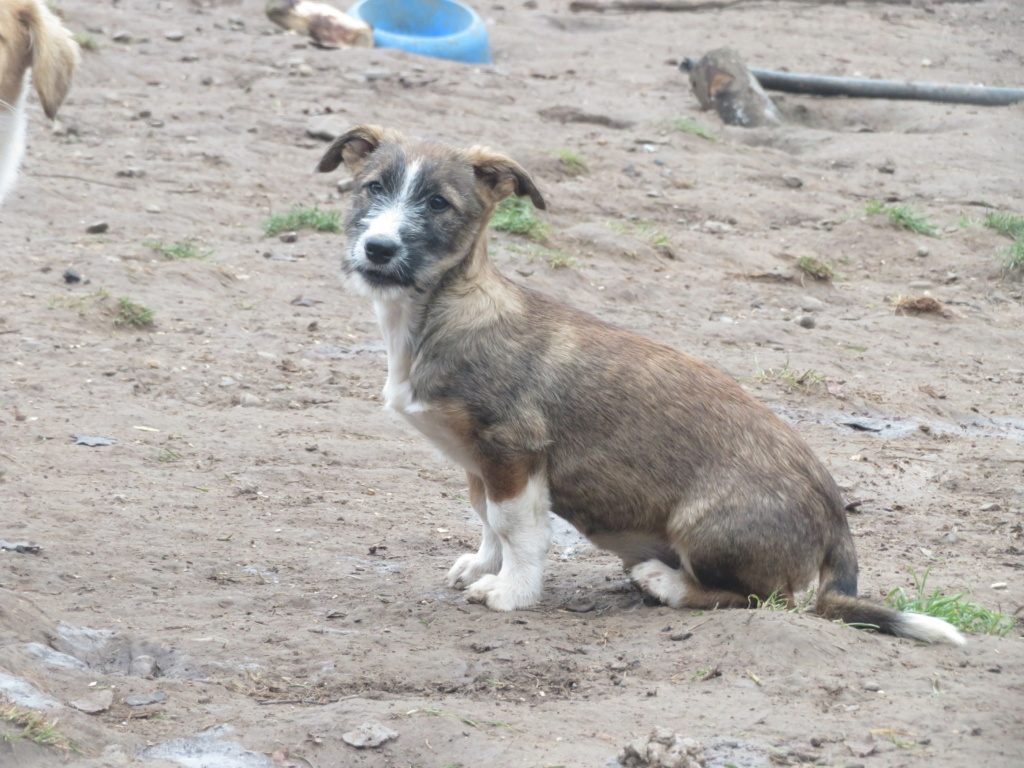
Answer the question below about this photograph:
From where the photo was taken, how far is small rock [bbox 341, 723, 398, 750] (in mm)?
3658

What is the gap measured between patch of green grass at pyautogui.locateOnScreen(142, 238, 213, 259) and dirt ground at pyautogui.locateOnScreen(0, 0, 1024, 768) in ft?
0.23

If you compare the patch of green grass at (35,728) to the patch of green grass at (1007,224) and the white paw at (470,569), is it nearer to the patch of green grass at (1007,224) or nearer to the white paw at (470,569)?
the white paw at (470,569)

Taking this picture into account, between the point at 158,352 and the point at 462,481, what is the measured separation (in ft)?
7.29

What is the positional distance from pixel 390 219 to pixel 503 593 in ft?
5.28

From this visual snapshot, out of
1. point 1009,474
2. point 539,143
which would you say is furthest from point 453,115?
point 1009,474

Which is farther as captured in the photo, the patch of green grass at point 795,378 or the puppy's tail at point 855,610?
the patch of green grass at point 795,378

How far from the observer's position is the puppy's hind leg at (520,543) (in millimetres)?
4980

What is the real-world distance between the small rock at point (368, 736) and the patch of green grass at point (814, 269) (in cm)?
706

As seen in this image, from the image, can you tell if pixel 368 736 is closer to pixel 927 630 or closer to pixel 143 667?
pixel 143 667

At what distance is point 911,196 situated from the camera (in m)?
12.1

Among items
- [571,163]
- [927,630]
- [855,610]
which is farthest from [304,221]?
[927,630]

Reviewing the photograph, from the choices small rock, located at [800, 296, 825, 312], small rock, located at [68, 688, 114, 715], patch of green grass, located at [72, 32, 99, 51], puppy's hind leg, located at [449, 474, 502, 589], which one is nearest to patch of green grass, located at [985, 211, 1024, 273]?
small rock, located at [800, 296, 825, 312]

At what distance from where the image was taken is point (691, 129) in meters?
13.3

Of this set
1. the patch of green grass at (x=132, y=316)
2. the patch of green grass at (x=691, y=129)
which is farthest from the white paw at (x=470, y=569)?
the patch of green grass at (x=691, y=129)
